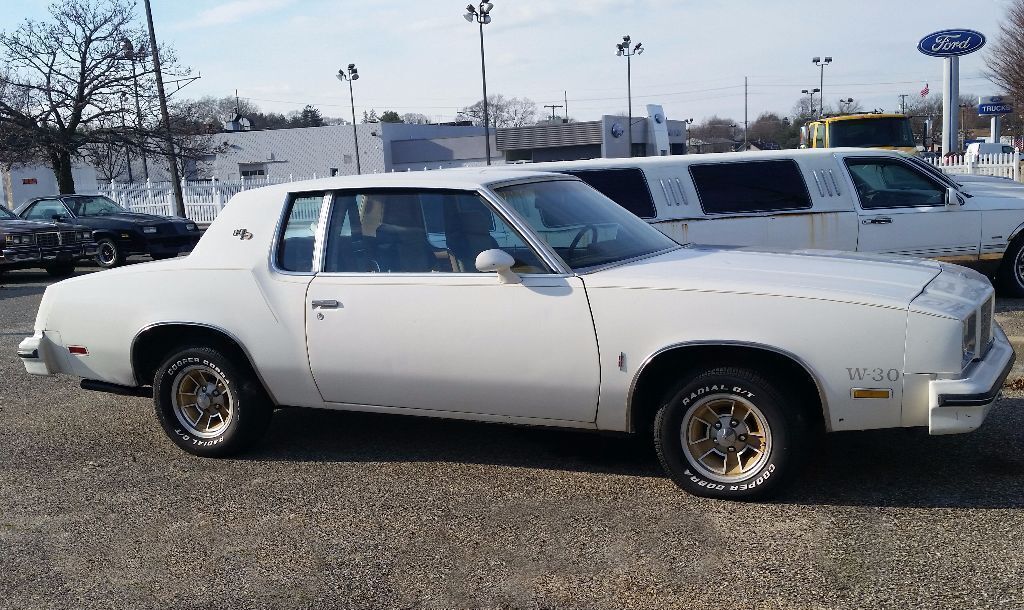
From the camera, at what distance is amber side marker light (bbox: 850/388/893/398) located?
13.7 feet

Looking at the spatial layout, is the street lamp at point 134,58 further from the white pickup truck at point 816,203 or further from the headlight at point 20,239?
the white pickup truck at point 816,203

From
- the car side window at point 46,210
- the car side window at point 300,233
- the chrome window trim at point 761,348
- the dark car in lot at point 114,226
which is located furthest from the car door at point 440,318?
the car side window at point 46,210

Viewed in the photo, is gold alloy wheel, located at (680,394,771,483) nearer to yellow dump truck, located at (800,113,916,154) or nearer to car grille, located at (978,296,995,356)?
car grille, located at (978,296,995,356)

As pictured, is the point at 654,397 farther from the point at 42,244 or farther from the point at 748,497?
the point at 42,244

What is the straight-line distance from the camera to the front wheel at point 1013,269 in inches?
376

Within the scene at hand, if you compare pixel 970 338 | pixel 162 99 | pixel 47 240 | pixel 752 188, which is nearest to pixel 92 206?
pixel 47 240

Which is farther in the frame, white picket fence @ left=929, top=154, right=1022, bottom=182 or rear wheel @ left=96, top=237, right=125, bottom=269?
white picket fence @ left=929, top=154, right=1022, bottom=182

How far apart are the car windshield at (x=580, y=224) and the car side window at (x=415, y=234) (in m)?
0.16

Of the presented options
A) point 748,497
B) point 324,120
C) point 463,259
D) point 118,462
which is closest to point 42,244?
point 118,462

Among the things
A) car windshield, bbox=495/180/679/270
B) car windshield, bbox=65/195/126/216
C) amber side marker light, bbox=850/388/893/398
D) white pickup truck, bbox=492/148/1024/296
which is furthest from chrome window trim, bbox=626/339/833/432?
car windshield, bbox=65/195/126/216

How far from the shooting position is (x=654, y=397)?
474cm

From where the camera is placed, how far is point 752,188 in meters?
9.21

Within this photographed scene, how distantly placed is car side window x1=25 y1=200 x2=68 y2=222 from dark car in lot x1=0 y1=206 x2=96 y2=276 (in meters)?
0.75

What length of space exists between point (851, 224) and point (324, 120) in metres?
116
